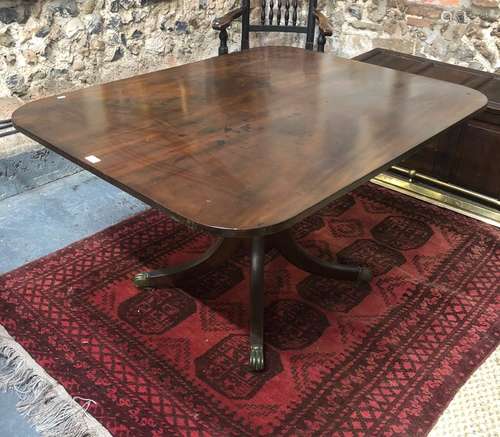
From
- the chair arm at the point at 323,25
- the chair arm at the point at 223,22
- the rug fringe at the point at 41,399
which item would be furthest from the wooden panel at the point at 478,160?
the rug fringe at the point at 41,399

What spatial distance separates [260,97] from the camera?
185 centimetres

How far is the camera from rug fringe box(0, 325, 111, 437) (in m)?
1.48

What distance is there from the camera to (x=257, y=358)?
5.48ft

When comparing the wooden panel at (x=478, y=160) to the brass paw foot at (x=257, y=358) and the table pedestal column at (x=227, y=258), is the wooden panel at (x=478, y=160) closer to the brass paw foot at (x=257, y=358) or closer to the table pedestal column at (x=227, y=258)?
the table pedestal column at (x=227, y=258)

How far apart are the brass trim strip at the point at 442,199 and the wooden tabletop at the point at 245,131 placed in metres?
0.74

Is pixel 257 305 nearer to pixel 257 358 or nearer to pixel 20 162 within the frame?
pixel 257 358

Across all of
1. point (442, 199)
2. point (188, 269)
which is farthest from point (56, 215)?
point (442, 199)

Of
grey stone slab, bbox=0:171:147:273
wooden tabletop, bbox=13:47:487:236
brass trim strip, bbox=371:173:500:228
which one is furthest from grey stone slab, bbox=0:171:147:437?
brass trim strip, bbox=371:173:500:228

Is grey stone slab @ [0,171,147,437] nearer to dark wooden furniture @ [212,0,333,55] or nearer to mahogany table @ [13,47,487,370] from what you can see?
mahogany table @ [13,47,487,370]

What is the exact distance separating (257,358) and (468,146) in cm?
150

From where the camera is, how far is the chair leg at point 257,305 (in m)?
1.62

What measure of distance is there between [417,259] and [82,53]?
6.10 feet

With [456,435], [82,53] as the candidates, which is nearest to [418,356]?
[456,435]

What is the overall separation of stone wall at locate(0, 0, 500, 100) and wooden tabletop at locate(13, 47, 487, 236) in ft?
2.65
